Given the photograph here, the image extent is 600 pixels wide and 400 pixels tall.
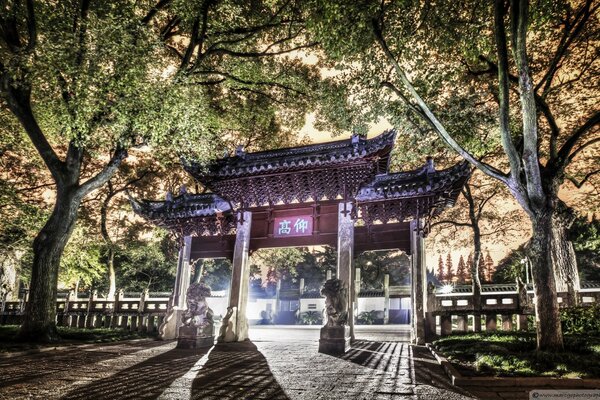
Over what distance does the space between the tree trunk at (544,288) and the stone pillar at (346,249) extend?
5.42 meters

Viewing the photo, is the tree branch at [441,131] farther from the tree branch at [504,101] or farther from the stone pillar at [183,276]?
the stone pillar at [183,276]

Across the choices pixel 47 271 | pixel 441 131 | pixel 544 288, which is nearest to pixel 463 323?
pixel 544 288

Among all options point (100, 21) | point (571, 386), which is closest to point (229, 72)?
point (100, 21)

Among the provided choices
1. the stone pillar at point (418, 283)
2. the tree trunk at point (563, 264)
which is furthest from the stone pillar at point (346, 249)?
the tree trunk at point (563, 264)

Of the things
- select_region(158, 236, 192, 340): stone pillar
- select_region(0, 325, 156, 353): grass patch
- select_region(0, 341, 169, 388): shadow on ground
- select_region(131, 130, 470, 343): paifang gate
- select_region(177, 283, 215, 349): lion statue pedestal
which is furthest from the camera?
select_region(158, 236, 192, 340): stone pillar

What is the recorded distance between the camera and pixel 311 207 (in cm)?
1288

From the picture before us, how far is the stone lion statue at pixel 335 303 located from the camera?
A: 29.7 feet

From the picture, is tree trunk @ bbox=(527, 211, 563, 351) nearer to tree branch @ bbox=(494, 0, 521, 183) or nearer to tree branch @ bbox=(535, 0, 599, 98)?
tree branch @ bbox=(494, 0, 521, 183)

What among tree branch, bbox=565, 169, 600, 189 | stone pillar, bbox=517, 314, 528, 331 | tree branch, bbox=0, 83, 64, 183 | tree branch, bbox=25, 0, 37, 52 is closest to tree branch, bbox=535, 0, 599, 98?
stone pillar, bbox=517, 314, 528, 331

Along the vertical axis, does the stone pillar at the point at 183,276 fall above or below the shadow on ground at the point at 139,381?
above

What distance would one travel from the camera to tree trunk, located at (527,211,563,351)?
6051 mm

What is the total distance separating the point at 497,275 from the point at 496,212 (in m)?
23.9

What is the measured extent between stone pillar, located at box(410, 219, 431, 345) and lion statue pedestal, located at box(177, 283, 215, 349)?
678 cm

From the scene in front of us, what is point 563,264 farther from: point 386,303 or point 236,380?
point 386,303
